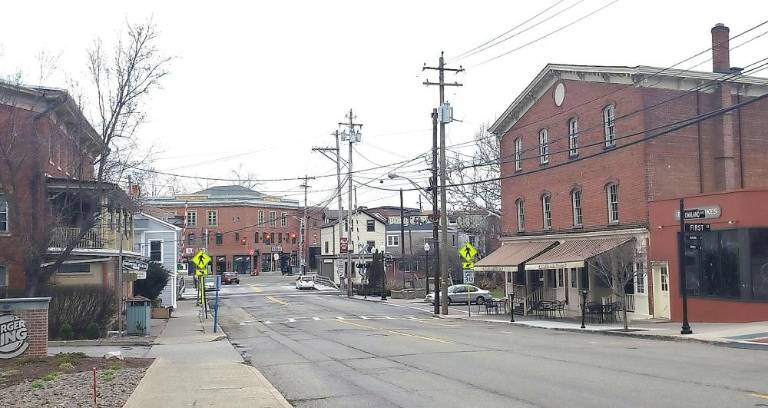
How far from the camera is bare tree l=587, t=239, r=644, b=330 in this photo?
83.1 feet

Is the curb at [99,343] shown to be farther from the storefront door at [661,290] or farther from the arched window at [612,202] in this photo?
the arched window at [612,202]

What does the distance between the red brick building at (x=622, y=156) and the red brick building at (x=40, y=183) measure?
1825 centimetres

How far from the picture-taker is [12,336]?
16188mm

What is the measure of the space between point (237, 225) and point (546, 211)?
75.2m

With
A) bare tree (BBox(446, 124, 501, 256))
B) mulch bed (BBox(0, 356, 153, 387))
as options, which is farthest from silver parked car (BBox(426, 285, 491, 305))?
mulch bed (BBox(0, 356, 153, 387))

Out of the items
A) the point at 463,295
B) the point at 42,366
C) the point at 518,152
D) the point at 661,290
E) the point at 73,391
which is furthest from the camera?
the point at 463,295

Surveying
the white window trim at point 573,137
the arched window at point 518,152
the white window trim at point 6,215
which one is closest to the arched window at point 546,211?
the arched window at point 518,152

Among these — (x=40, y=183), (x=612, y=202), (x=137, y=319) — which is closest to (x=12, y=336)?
(x=137, y=319)

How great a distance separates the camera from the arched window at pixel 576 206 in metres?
33.4

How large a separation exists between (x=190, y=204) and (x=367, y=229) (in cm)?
2871

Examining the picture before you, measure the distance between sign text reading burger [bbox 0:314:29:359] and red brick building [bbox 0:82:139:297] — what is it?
10.1 metres

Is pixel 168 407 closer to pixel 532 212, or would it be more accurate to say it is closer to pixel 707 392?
pixel 707 392

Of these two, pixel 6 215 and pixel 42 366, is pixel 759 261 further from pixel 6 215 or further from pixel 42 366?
pixel 6 215

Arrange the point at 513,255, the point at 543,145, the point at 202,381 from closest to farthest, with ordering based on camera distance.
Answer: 1. the point at 202,381
2. the point at 543,145
3. the point at 513,255
